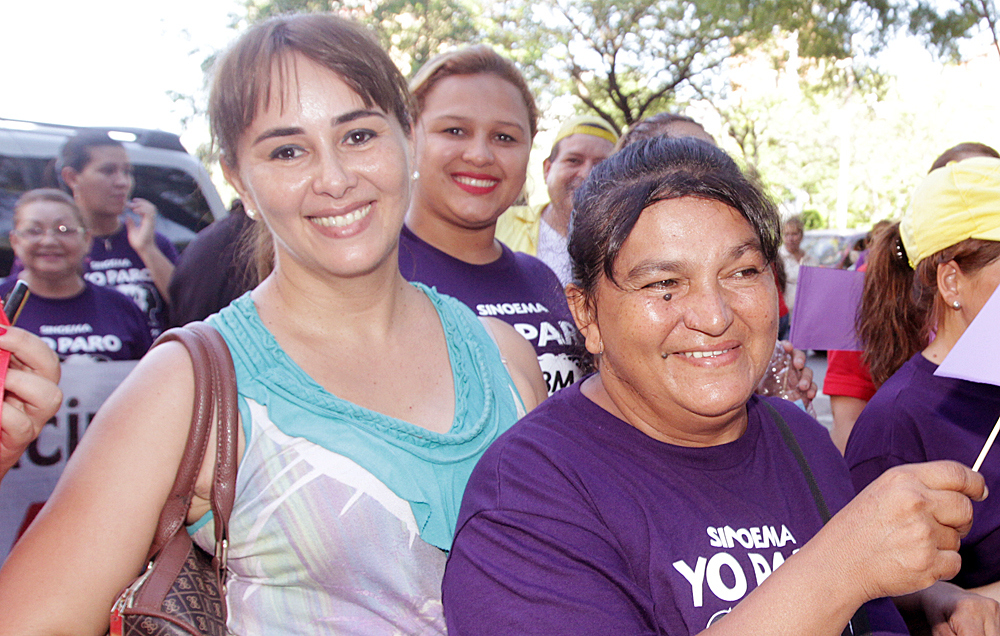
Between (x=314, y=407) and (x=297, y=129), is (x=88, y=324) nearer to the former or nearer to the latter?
(x=297, y=129)

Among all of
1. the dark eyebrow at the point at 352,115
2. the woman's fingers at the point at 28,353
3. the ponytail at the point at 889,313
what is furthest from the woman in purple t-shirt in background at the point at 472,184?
the woman's fingers at the point at 28,353

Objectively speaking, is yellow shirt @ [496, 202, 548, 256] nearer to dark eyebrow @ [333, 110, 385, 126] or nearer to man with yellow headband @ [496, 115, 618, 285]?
man with yellow headband @ [496, 115, 618, 285]

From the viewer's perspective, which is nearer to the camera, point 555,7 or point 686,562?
point 686,562

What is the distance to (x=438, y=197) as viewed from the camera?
9.68ft

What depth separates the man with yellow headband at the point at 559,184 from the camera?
429 cm

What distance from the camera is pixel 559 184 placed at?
4.46 metres

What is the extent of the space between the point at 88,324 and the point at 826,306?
330cm

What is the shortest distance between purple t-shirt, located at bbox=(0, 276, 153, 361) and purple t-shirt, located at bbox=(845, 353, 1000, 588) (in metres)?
3.31

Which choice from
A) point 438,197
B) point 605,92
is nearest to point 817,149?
point 605,92

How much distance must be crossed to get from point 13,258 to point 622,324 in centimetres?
346

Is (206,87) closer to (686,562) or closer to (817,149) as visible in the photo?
(686,562)

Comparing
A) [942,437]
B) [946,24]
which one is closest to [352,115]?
[942,437]

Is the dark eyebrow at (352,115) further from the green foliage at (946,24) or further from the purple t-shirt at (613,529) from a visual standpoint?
the green foliage at (946,24)

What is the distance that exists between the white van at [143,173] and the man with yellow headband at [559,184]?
186 cm
